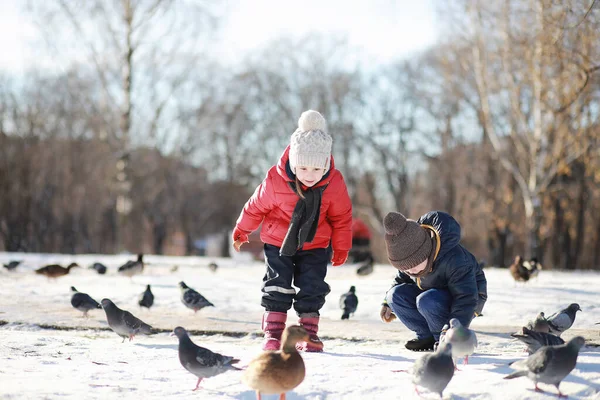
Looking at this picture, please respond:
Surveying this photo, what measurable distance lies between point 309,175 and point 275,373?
1.96m

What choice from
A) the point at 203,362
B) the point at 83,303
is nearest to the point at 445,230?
the point at 203,362

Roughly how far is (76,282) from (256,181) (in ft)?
80.8

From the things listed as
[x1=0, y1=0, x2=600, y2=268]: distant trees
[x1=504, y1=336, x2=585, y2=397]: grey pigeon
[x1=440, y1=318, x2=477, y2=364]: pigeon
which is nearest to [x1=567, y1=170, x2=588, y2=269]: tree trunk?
[x1=0, y1=0, x2=600, y2=268]: distant trees

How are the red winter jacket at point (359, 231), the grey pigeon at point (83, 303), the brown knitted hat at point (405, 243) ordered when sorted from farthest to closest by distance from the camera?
the red winter jacket at point (359, 231) < the grey pigeon at point (83, 303) < the brown knitted hat at point (405, 243)

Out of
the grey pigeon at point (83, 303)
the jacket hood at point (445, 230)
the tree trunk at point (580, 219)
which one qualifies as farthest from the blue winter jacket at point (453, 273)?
the tree trunk at point (580, 219)

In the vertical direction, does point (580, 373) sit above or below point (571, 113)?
below

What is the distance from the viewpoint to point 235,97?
1324 inches

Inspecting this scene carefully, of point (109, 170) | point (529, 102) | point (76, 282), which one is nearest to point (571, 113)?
point (529, 102)

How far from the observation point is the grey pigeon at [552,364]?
3354 mm

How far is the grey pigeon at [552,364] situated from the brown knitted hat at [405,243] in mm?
1003

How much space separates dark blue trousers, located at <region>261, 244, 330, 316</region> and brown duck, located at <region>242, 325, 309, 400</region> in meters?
1.60

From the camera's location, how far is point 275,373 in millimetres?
3264

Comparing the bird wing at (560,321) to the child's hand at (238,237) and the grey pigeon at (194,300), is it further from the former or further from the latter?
the grey pigeon at (194,300)

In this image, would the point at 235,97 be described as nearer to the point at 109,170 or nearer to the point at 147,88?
the point at 109,170
